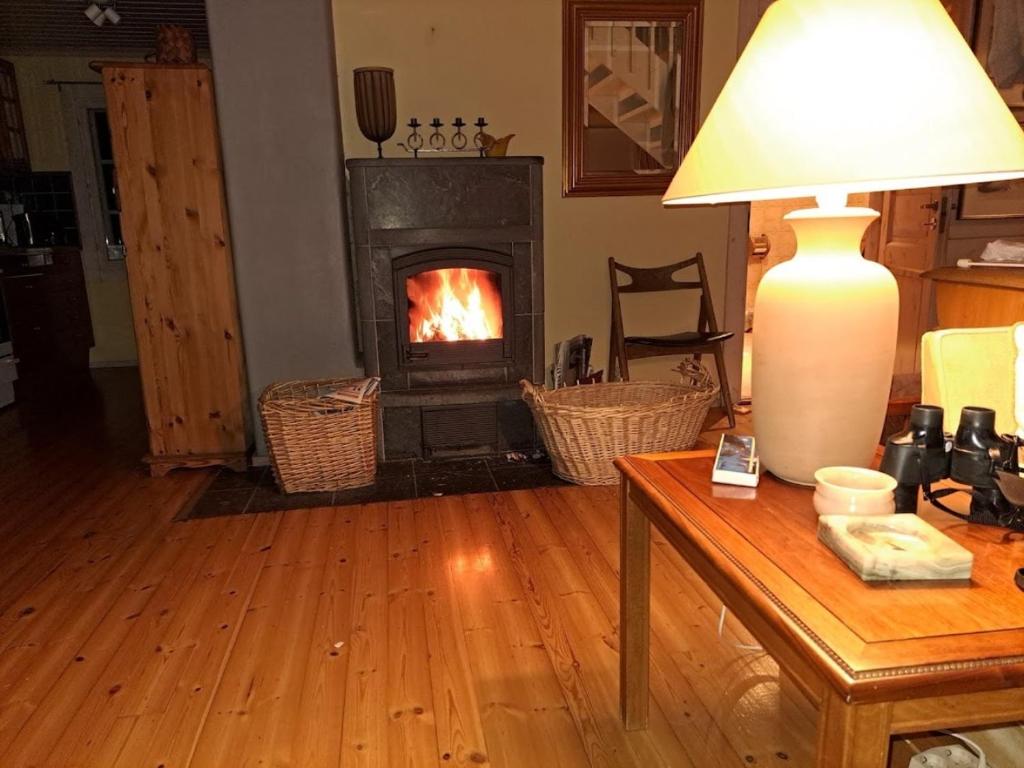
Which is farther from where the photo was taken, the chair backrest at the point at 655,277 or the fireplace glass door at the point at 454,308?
the chair backrest at the point at 655,277

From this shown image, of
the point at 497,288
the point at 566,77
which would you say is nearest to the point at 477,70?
the point at 566,77

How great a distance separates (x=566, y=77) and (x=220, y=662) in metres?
2.73

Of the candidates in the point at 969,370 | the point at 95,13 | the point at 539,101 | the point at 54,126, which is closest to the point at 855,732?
the point at 969,370

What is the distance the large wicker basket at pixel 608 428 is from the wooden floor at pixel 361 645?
14cm

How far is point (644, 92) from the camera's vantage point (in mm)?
3279

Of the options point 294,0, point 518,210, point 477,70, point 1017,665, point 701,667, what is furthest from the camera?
point 477,70

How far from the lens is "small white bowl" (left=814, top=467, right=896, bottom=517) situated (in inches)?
34.6

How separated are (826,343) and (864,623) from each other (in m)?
0.39

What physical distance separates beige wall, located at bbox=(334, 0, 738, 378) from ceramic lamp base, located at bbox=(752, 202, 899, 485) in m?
2.43

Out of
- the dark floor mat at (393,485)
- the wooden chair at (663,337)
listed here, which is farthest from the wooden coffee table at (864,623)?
the wooden chair at (663,337)

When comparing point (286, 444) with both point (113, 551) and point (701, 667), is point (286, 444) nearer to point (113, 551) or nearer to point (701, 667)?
point (113, 551)

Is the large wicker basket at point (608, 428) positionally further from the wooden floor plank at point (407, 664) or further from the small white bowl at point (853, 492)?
the small white bowl at point (853, 492)

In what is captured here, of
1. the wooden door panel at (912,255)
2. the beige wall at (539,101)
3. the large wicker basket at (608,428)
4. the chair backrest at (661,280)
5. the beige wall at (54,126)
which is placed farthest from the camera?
the beige wall at (54,126)

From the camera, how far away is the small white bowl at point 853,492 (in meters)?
0.88
